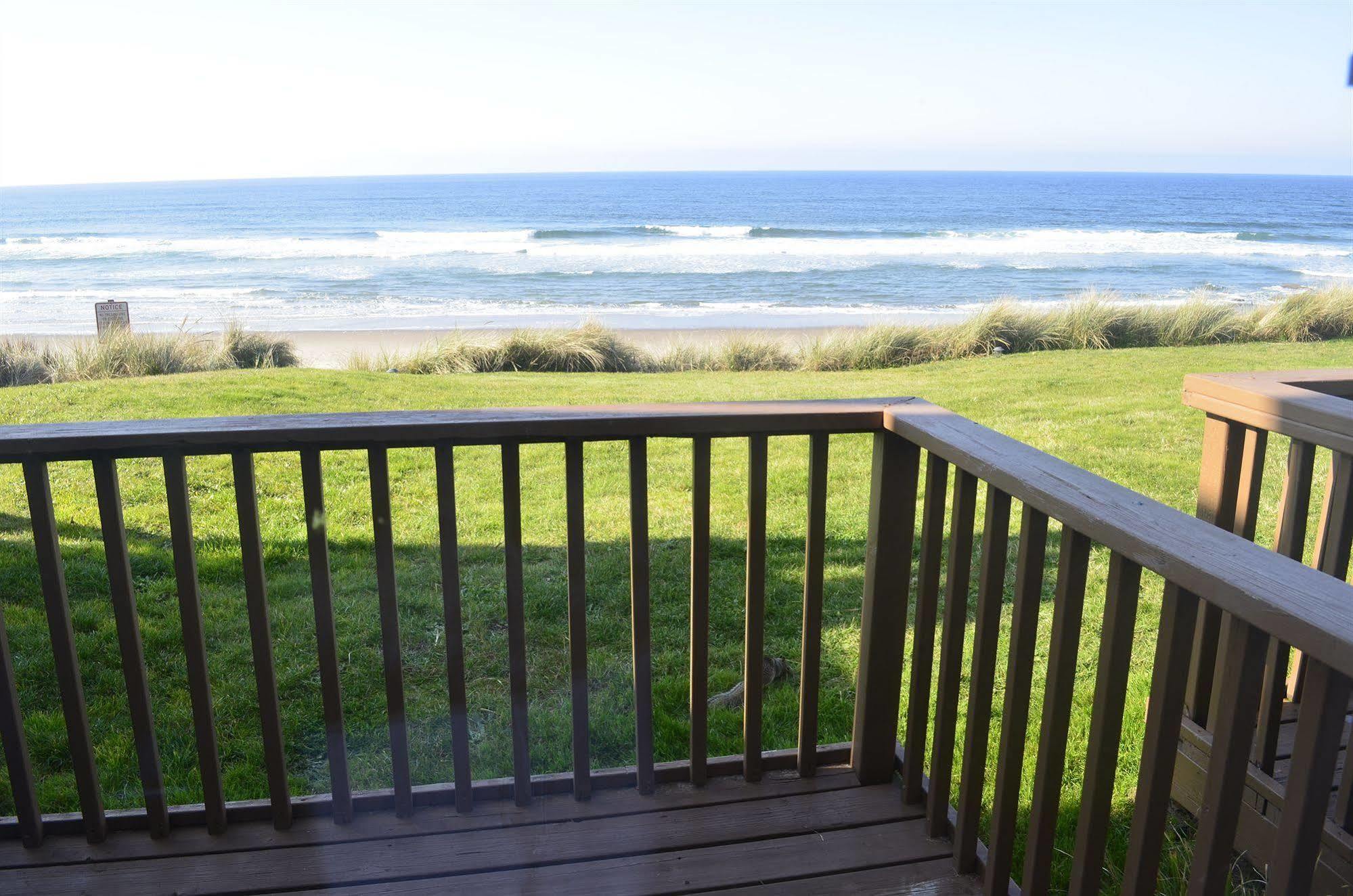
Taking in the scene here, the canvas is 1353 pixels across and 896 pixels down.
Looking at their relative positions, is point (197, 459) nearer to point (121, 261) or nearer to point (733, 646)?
point (733, 646)

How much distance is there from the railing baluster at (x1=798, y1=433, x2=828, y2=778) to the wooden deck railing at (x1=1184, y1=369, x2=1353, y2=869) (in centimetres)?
81

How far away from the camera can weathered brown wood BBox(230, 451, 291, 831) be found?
1.79 m

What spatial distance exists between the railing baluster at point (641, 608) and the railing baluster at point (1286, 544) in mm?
1392

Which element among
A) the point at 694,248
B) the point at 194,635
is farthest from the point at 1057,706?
the point at 694,248

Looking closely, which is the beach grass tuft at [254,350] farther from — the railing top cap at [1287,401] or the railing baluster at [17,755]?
the railing top cap at [1287,401]

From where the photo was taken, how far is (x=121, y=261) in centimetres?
2759

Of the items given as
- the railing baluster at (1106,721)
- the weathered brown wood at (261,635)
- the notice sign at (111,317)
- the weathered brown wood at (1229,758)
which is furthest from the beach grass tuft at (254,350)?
the weathered brown wood at (1229,758)

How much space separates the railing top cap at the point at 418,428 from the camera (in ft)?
5.49

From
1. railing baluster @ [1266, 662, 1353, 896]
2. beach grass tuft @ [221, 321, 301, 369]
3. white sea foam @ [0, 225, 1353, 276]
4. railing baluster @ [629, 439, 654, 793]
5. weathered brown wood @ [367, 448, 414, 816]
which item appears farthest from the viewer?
white sea foam @ [0, 225, 1353, 276]

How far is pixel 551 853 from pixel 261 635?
0.75 m

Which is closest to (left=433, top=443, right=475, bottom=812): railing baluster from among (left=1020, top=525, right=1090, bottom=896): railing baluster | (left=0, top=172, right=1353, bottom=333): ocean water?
(left=1020, top=525, right=1090, bottom=896): railing baluster

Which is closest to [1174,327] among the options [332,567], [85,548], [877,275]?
[332,567]

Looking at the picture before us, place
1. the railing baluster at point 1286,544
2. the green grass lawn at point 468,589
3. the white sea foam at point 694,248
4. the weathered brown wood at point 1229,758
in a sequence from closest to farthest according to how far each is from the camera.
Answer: the weathered brown wood at point 1229,758, the railing baluster at point 1286,544, the green grass lawn at point 468,589, the white sea foam at point 694,248

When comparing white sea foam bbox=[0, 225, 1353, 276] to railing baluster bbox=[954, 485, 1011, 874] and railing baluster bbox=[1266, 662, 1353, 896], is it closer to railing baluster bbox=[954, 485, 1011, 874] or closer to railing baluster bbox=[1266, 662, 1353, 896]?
railing baluster bbox=[954, 485, 1011, 874]
